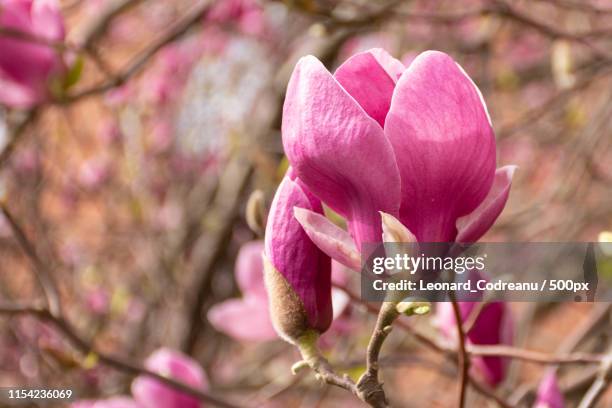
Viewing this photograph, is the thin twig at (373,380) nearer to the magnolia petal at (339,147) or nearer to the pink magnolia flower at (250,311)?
the magnolia petal at (339,147)

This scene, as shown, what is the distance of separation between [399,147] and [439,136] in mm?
22

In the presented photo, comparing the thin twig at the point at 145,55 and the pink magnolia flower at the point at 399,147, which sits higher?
the thin twig at the point at 145,55

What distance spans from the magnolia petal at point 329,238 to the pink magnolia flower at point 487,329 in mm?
262

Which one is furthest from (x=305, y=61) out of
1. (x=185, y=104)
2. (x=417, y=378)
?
(x=417, y=378)

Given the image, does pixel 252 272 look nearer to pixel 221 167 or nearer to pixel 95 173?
pixel 221 167

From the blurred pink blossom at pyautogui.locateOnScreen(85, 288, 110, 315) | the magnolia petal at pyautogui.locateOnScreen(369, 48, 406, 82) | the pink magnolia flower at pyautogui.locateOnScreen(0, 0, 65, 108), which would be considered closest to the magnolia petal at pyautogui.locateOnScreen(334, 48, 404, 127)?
the magnolia petal at pyautogui.locateOnScreen(369, 48, 406, 82)

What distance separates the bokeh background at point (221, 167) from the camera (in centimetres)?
104

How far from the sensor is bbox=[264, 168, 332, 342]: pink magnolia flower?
431 millimetres

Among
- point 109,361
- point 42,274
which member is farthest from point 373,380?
point 42,274

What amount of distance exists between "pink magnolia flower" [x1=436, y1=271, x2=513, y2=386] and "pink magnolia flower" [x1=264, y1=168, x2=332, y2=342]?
0.79 feet

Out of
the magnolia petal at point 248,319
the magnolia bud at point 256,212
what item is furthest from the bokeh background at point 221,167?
the magnolia petal at point 248,319

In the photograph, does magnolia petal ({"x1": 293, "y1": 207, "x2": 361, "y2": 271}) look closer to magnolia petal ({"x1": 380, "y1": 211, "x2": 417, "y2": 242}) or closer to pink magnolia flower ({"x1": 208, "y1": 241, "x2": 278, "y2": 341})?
magnolia petal ({"x1": 380, "y1": 211, "x2": 417, "y2": 242})

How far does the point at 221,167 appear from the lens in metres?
2.09

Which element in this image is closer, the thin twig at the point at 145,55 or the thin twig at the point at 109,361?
the thin twig at the point at 109,361
